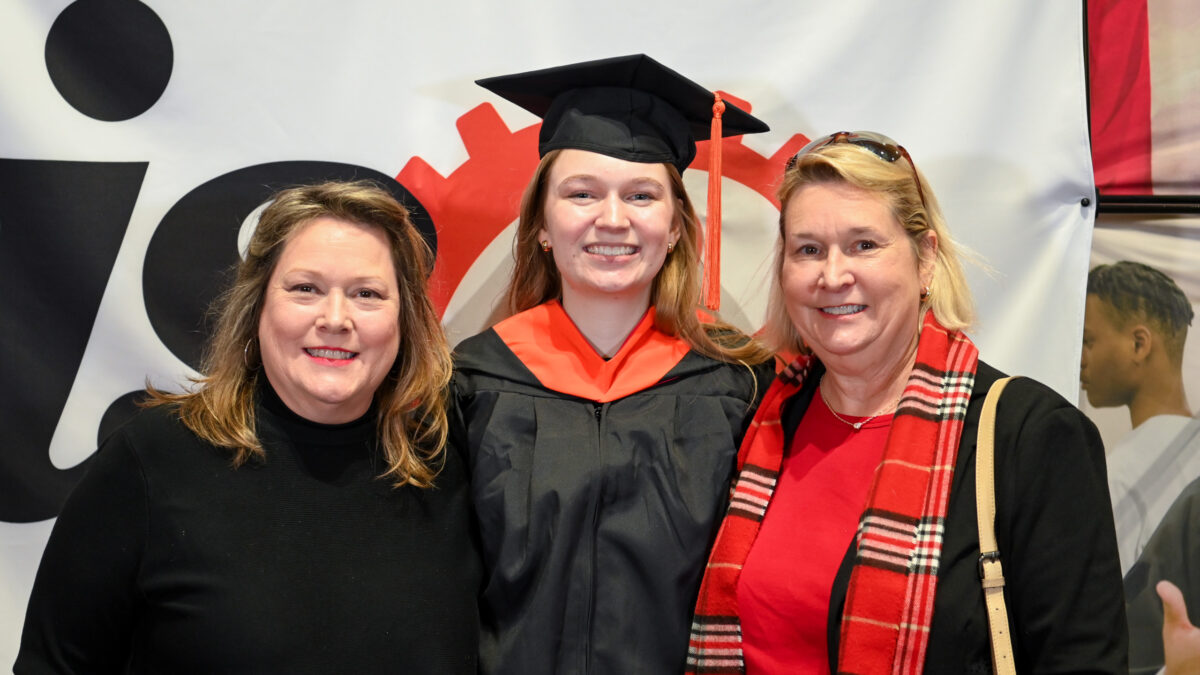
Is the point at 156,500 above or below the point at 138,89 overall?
below

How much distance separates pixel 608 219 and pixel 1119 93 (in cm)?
154

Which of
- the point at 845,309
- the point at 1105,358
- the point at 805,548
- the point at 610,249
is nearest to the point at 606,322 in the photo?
the point at 610,249

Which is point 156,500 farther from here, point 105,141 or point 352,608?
point 105,141

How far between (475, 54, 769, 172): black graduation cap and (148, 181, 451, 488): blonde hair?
1.53ft

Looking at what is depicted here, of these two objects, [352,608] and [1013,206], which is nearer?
[352,608]

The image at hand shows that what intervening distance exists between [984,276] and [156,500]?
210cm

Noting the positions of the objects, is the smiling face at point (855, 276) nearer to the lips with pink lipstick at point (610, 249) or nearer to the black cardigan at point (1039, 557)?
the black cardigan at point (1039, 557)

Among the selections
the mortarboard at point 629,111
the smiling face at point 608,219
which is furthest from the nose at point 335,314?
the mortarboard at point 629,111

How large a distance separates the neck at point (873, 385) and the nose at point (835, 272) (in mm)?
161

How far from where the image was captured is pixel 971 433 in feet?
5.51

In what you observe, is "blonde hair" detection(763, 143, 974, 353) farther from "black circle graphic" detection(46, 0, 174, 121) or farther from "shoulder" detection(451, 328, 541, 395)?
"black circle graphic" detection(46, 0, 174, 121)

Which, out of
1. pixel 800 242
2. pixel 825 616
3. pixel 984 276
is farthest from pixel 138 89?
pixel 984 276

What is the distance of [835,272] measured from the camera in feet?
5.81

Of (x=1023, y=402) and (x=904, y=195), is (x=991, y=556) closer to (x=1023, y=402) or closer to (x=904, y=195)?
(x=1023, y=402)
